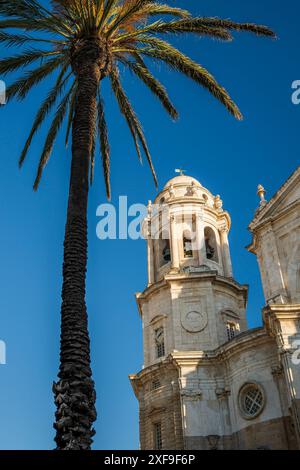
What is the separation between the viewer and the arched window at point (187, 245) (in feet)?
123

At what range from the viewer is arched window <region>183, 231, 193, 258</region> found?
37531 mm

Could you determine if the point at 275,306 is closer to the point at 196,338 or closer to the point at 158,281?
the point at 196,338

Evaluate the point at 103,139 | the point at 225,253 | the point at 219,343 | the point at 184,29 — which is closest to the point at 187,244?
the point at 225,253

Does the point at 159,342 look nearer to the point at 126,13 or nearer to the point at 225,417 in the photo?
the point at 225,417

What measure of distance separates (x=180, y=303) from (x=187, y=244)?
5.64 meters

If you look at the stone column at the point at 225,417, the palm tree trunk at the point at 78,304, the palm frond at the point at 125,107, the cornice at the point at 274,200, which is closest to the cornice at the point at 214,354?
the stone column at the point at 225,417

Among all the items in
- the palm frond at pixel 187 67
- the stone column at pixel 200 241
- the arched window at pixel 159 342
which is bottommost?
the arched window at pixel 159 342

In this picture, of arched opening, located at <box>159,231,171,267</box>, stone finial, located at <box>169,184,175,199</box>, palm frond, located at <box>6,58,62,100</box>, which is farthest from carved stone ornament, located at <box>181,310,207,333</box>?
palm frond, located at <box>6,58,62,100</box>

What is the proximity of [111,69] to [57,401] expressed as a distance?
11.4m

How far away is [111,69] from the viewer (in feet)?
59.5

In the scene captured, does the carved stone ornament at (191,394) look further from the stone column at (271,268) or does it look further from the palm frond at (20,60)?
the palm frond at (20,60)

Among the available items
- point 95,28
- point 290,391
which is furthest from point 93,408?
point 290,391

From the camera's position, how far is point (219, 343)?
3225cm

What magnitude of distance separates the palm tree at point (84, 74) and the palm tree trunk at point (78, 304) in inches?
0.9
